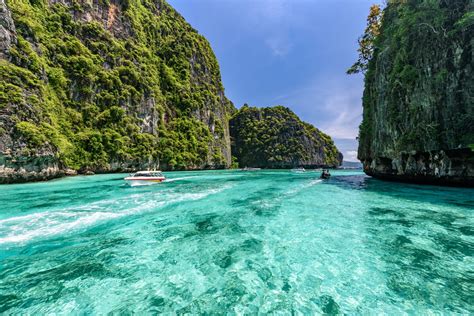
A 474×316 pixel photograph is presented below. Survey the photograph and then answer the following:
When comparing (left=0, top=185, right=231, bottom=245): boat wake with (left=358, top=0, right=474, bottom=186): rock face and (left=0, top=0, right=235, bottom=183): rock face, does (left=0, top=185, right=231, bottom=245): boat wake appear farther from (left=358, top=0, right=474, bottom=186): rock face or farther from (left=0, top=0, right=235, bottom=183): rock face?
(left=358, top=0, right=474, bottom=186): rock face

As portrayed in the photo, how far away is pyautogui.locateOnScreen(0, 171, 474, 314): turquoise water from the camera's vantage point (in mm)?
3924

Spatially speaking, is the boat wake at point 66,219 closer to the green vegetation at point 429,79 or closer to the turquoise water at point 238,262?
the turquoise water at point 238,262

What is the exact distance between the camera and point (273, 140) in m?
104

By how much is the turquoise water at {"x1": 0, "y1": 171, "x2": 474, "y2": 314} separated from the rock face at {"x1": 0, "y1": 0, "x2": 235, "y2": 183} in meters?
25.4

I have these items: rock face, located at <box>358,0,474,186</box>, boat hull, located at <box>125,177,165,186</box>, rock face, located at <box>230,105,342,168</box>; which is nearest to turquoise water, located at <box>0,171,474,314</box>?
rock face, located at <box>358,0,474,186</box>

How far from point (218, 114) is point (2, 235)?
7635 centimetres

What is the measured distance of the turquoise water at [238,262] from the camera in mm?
3924

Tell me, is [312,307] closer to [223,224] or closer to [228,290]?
[228,290]

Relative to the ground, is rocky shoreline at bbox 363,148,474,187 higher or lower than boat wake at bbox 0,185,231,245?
higher

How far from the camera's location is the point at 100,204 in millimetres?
12398

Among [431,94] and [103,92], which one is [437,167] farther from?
[103,92]

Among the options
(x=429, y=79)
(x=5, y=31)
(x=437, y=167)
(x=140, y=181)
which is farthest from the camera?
(x=5, y=31)

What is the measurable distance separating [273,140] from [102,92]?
77.8 metres

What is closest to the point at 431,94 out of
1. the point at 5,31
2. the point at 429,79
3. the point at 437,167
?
the point at 429,79
